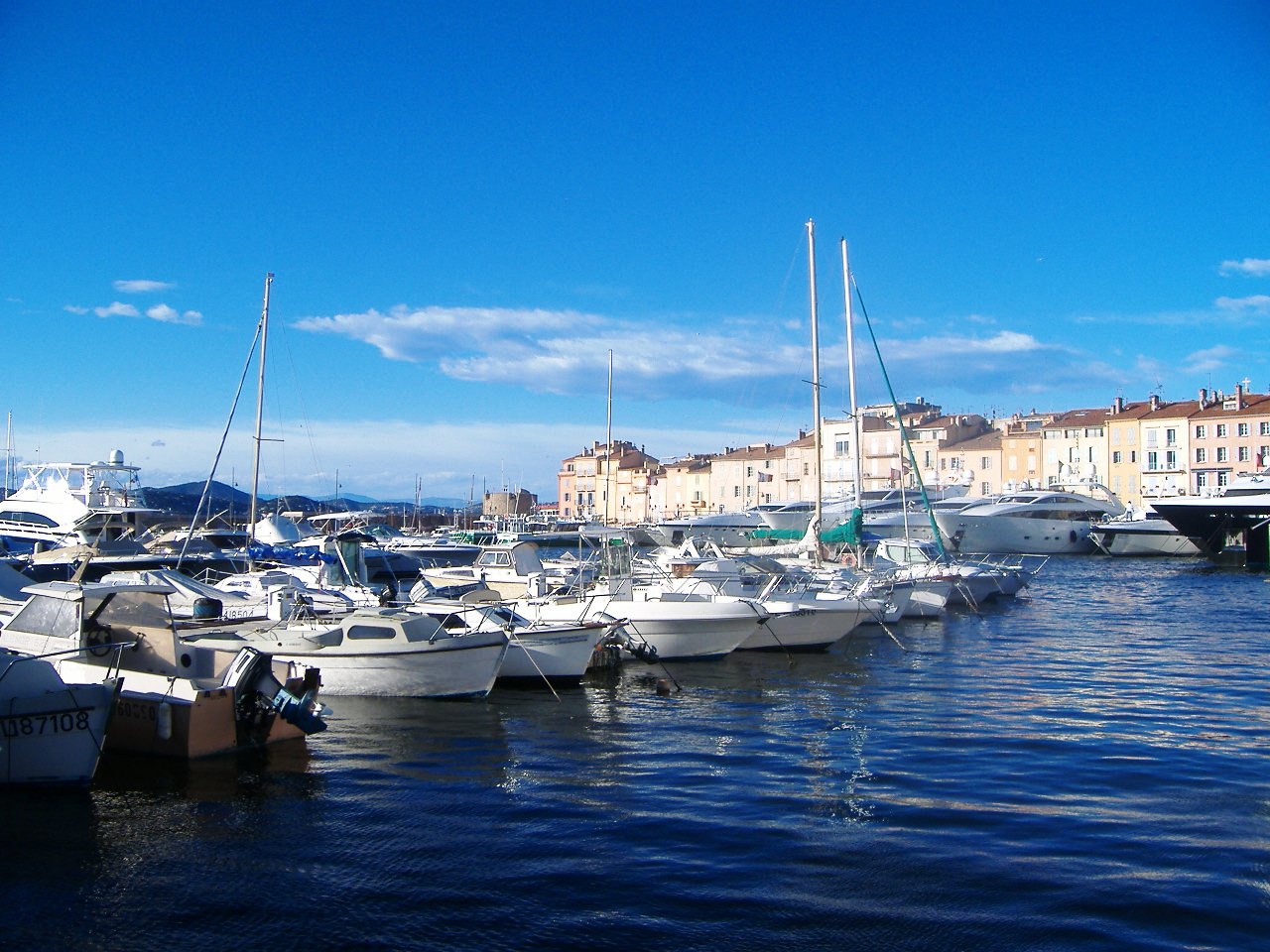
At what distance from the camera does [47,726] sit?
12586 millimetres

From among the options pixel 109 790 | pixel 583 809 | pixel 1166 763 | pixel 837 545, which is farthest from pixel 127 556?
pixel 1166 763

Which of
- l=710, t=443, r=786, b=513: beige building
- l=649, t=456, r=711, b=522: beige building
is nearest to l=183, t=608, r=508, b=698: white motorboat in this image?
l=710, t=443, r=786, b=513: beige building

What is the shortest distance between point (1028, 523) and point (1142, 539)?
24.3 ft

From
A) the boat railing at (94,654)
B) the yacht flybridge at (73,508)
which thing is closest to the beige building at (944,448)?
the yacht flybridge at (73,508)

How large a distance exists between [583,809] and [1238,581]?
4671 centimetres

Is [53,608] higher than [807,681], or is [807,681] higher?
[53,608]

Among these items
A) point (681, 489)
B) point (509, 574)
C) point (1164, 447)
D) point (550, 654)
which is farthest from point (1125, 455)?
point (550, 654)

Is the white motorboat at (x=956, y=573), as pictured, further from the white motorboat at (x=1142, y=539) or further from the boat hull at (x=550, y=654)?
the white motorboat at (x=1142, y=539)

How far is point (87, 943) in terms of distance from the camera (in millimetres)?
8656

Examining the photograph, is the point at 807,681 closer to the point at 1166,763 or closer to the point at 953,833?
the point at 1166,763

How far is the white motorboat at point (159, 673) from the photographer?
1417 centimetres

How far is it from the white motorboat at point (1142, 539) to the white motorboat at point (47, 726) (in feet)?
238

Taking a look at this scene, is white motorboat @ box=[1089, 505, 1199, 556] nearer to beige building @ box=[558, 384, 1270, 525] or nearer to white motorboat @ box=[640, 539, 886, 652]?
beige building @ box=[558, 384, 1270, 525]

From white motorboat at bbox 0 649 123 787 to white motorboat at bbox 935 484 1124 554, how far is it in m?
66.0
